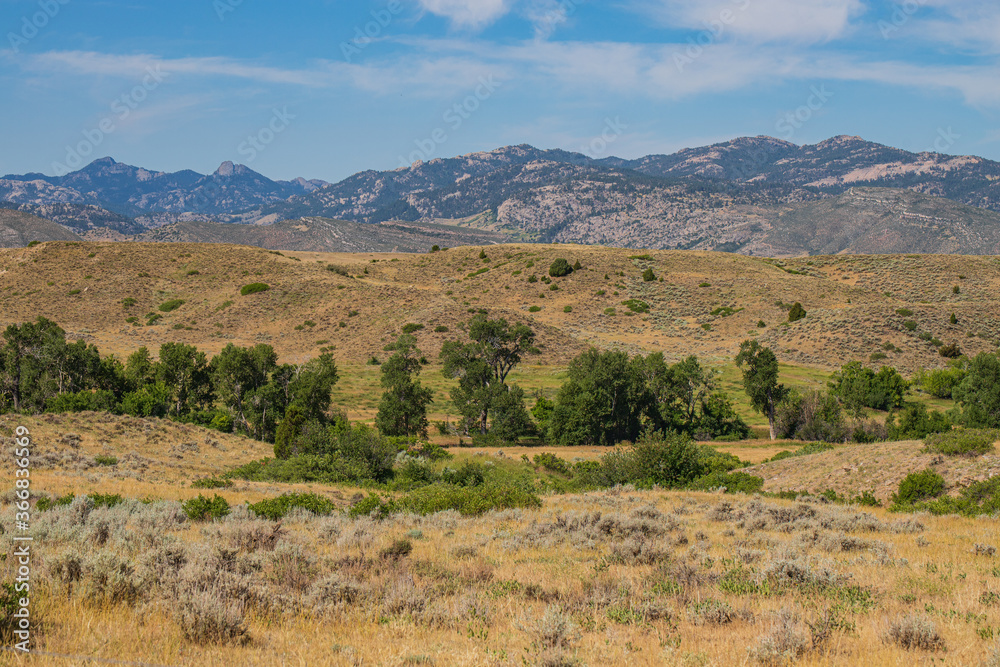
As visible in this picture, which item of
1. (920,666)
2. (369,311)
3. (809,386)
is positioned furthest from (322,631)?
(369,311)

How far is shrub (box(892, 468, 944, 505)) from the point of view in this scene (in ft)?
58.8

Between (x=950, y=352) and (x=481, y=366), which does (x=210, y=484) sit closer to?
(x=481, y=366)

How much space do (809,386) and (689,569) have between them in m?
47.8

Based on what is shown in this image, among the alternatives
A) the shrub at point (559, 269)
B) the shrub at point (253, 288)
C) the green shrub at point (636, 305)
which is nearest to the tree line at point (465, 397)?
the green shrub at point (636, 305)

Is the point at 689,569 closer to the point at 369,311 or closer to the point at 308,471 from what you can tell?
the point at 308,471

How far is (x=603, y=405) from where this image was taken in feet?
129

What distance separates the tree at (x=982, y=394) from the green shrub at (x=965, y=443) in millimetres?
16232

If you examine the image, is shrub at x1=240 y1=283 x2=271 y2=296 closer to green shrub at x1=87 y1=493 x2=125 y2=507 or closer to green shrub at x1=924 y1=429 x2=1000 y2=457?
green shrub at x1=87 y1=493 x2=125 y2=507

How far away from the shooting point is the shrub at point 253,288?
86688 mm

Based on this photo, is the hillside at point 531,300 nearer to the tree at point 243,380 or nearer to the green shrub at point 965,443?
the tree at point 243,380

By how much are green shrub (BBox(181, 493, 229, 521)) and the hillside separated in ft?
178

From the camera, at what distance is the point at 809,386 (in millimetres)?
50844

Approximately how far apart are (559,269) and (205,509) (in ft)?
286

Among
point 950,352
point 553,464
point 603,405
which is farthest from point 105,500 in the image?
point 950,352
